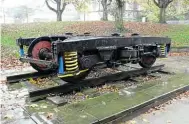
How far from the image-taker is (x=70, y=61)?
18.2ft

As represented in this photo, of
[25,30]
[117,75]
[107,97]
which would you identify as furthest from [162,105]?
[25,30]

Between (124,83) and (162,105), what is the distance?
1.62 m

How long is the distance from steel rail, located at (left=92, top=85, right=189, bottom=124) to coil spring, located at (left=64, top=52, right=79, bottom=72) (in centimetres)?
155

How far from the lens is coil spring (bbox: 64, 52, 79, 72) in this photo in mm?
5480

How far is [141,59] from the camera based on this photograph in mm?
7887

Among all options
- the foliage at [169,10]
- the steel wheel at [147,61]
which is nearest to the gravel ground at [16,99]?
the steel wheel at [147,61]

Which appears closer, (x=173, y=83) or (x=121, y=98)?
(x=121, y=98)

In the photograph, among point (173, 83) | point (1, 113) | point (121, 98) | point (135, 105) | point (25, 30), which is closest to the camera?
point (1, 113)

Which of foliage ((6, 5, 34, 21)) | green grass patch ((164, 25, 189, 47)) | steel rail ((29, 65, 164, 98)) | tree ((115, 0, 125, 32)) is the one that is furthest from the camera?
foliage ((6, 5, 34, 21))

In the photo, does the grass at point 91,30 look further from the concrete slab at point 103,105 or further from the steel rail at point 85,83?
the concrete slab at point 103,105

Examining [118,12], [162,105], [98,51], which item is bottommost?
[162,105]

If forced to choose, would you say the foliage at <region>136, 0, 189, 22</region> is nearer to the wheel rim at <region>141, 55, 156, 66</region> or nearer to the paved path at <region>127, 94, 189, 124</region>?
the wheel rim at <region>141, 55, 156, 66</region>

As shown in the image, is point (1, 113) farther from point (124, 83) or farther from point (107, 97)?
point (124, 83)

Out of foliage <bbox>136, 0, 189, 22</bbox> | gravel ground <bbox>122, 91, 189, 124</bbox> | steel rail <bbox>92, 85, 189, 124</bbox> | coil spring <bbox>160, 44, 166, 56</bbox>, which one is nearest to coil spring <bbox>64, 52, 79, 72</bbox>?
steel rail <bbox>92, 85, 189, 124</bbox>
